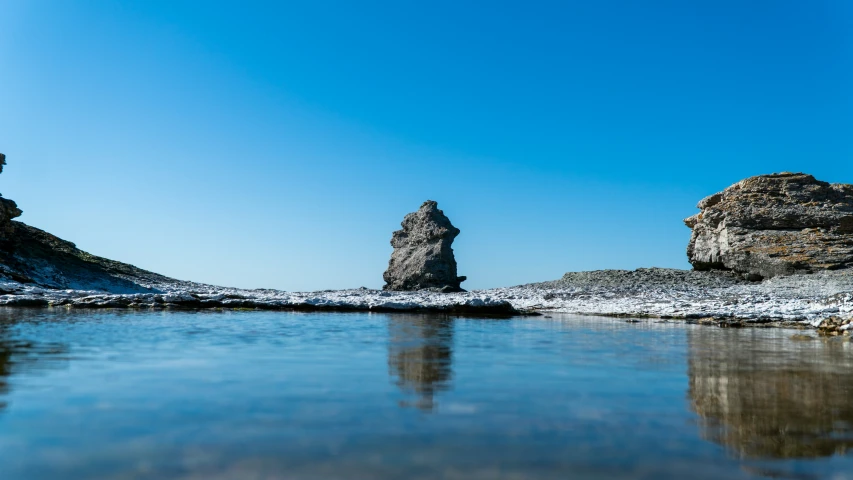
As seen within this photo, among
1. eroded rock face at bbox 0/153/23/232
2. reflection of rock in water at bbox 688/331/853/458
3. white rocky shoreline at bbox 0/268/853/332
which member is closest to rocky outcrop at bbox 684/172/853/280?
white rocky shoreline at bbox 0/268/853/332

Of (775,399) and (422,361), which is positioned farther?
(422,361)

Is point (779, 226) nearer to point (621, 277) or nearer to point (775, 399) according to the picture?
point (621, 277)

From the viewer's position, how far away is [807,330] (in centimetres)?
1194

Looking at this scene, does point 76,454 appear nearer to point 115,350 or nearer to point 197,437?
point 197,437

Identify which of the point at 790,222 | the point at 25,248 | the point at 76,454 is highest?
the point at 790,222

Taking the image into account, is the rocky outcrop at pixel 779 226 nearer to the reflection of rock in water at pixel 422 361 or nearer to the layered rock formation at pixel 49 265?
the reflection of rock in water at pixel 422 361

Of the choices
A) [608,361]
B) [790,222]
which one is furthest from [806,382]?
[790,222]

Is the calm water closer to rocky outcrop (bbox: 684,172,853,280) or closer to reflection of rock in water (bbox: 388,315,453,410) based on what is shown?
reflection of rock in water (bbox: 388,315,453,410)

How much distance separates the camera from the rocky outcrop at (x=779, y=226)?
93.4 feet

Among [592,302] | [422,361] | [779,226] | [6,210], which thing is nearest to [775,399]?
[422,361]

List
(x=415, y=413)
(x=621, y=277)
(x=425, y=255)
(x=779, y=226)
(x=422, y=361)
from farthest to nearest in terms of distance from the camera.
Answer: (x=425, y=255)
(x=621, y=277)
(x=779, y=226)
(x=422, y=361)
(x=415, y=413)

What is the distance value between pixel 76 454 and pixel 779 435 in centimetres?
361

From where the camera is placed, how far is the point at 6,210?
27781mm

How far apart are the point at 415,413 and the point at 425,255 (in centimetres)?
3388
